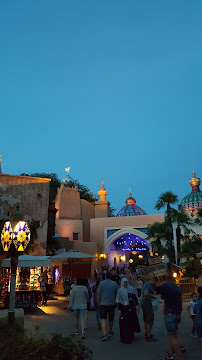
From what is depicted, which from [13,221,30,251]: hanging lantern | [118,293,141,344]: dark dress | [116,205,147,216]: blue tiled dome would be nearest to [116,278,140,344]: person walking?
[118,293,141,344]: dark dress

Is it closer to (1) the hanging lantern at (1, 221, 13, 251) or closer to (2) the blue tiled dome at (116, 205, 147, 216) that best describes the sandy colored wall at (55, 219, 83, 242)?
(2) the blue tiled dome at (116, 205, 147, 216)

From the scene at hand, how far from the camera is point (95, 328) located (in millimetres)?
7793

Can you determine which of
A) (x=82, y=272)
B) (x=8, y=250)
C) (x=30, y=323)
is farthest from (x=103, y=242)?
(x=8, y=250)

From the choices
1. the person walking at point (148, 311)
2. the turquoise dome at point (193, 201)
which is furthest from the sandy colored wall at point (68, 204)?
the person walking at point (148, 311)

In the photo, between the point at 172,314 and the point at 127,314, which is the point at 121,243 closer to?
the point at 127,314

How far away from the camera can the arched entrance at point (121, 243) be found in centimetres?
3089

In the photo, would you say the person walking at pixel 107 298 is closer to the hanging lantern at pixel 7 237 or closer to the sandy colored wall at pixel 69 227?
the hanging lantern at pixel 7 237

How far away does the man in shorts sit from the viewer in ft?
16.0

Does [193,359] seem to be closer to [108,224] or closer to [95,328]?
[95,328]

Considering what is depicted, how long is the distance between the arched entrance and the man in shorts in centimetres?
2514

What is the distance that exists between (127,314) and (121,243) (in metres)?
28.0

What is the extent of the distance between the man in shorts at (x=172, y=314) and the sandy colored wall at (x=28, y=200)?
13.9 m

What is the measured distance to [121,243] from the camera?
33906 mm

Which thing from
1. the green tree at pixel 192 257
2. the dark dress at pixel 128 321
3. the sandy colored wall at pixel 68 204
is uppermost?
the sandy colored wall at pixel 68 204
